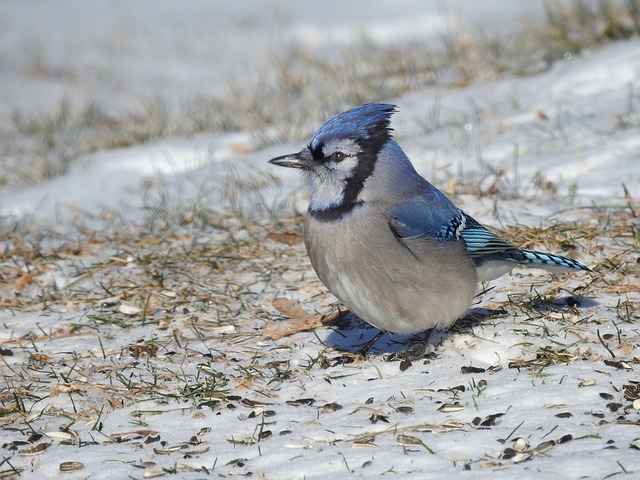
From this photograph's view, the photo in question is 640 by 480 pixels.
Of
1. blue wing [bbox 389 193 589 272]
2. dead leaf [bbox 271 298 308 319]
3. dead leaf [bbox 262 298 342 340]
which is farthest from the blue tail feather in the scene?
dead leaf [bbox 271 298 308 319]

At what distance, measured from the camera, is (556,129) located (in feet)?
24.3

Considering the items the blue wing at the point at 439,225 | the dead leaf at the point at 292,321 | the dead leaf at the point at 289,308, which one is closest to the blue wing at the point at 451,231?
the blue wing at the point at 439,225

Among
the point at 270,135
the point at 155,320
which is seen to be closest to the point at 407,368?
the point at 155,320

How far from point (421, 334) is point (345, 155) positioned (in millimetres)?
941

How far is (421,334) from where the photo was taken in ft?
16.0

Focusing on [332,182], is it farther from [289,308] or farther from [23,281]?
[23,281]

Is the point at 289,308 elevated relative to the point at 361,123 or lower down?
lower down

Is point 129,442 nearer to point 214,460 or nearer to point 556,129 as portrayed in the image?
point 214,460

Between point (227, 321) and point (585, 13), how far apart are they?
18.2 feet

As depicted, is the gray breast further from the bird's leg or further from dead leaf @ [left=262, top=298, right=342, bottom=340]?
dead leaf @ [left=262, top=298, right=342, bottom=340]

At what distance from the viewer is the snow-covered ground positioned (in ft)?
12.2

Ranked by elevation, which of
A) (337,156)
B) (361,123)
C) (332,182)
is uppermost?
(361,123)

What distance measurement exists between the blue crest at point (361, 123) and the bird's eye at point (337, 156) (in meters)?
0.07

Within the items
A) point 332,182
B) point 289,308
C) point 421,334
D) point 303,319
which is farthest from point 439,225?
point 289,308
